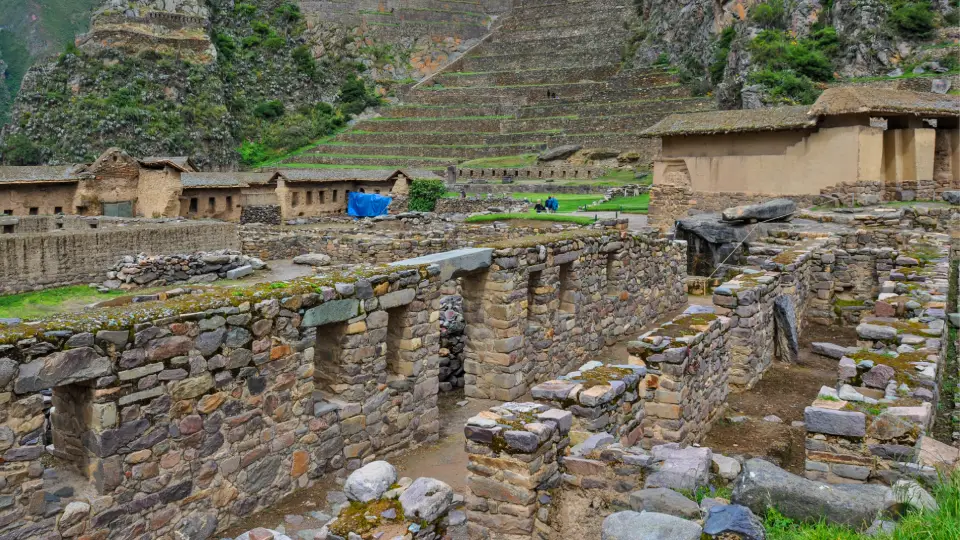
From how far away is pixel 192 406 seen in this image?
577 centimetres

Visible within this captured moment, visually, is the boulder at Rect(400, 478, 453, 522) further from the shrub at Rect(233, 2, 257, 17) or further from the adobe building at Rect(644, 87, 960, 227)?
the shrub at Rect(233, 2, 257, 17)

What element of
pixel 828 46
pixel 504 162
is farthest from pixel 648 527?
Result: pixel 504 162

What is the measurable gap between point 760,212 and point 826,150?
5.92 m

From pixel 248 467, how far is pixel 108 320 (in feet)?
6.07

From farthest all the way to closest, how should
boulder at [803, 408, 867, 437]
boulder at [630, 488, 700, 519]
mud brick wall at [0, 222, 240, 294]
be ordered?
mud brick wall at [0, 222, 240, 294], boulder at [803, 408, 867, 437], boulder at [630, 488, 700, 519]

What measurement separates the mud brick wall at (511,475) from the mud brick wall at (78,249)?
17523 millimetres

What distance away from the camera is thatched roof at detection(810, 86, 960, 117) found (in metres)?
20.4

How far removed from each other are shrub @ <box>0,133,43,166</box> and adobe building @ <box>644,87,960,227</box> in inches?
2598

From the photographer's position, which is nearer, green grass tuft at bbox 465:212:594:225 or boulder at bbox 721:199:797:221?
boulder at bbox 721:199:797:221

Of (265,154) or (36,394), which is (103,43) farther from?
(36,394)

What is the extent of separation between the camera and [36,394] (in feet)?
16.6

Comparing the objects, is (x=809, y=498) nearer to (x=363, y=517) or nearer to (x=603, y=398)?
(x=603, y=398)

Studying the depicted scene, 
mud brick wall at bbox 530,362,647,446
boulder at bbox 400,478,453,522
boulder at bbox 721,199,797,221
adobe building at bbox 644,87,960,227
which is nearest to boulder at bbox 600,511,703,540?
boulder at bbox 400,478,453,522

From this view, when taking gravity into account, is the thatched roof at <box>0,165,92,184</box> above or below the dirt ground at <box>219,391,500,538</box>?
above
